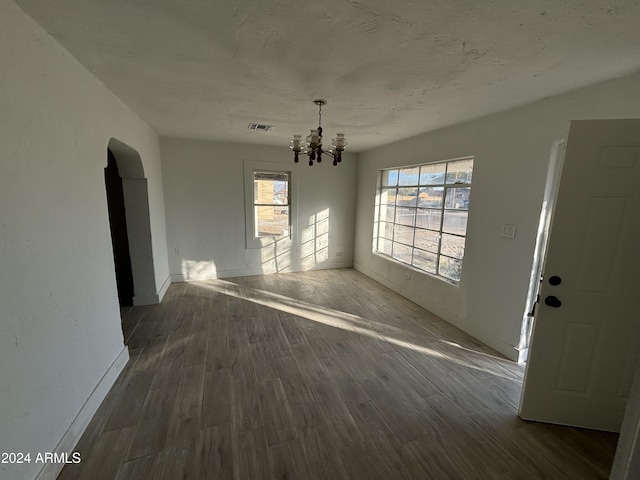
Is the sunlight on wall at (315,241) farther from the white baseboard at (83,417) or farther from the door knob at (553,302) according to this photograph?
the door knob at (553,302)

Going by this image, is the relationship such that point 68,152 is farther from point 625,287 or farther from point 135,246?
point 625,287

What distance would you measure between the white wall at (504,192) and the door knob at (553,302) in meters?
0.85

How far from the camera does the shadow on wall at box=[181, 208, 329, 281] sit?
477cm

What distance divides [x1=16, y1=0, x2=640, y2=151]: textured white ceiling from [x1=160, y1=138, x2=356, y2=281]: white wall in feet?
6.00

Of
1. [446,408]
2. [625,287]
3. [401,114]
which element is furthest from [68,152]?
[625,287]

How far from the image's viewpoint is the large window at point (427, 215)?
3328 millimetres

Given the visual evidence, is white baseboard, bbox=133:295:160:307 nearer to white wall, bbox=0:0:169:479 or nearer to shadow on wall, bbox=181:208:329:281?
shadow on wall, bbox=181:208:329:281

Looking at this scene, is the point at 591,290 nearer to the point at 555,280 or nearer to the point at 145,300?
the point at 555,280

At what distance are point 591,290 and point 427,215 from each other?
2.26 meters

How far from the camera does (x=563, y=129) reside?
220 centimetres

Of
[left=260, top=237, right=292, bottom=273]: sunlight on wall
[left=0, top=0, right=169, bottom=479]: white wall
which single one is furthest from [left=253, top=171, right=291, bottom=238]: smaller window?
[left=0, top=0, right=169, bottom=479]: white wall

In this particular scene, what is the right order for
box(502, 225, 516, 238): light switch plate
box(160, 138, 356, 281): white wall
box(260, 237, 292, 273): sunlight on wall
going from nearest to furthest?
box(502, 225, 516, 238): light switch plate < box(160, 138, 356, 281): white wall < box(260, 237, 292, 273): sunlight on wall

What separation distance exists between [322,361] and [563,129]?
2772 mm

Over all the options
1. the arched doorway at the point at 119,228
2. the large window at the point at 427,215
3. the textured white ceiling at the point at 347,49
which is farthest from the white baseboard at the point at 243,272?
the textured white ceiling at the point at 347,49
